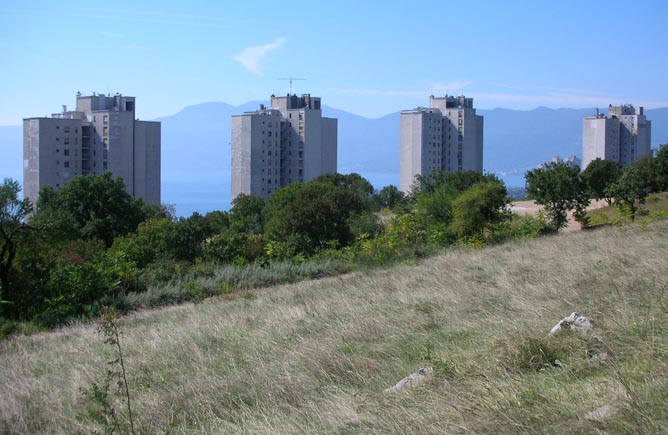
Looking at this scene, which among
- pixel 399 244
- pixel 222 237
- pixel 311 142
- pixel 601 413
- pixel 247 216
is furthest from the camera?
pixel 311 142

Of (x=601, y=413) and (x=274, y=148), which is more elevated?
(x=274, y=148)

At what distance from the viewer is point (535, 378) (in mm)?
4996

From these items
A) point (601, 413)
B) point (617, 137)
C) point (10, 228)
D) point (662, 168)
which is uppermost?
point (617, 137)

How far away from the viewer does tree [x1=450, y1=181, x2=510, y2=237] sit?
24.8 meters

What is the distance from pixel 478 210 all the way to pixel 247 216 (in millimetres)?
26786

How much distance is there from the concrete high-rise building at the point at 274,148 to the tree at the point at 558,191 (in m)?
90.7

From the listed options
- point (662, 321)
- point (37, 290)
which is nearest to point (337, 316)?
point (662, 321)

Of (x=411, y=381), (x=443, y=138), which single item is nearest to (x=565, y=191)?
(x=411, y=381)

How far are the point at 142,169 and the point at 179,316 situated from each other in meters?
99.0

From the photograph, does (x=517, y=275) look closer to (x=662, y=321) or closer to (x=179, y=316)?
(x=662, y=321)

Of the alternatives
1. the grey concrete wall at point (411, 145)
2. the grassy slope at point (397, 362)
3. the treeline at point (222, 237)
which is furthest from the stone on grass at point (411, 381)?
the grey concrete wall at point (411, 145)

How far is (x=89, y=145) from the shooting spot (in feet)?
334

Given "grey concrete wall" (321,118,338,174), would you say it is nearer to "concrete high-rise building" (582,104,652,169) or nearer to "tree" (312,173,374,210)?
"concrete high-rise building" (582,104,652,169)

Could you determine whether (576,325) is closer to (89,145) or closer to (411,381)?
(411,381)
